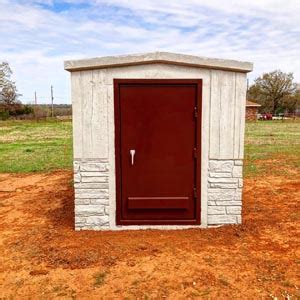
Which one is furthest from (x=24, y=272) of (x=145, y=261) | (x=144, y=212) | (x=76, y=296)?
(x=144, y=212)

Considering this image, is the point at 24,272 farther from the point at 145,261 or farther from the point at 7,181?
the point at 7,181

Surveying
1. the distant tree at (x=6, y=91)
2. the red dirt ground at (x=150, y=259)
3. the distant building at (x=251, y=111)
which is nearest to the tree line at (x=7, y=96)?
the distant tree at (x=6, y=91)

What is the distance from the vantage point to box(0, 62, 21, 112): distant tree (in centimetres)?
3759

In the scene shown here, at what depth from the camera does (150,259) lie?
3.88 m

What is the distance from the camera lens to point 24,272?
11.9ft

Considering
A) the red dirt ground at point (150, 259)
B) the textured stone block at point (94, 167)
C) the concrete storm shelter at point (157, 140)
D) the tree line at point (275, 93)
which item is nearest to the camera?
the red dirt ground at point (150, 259)

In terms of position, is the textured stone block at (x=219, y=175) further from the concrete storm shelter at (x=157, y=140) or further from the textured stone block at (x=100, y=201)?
the textured stone block at (x=100, y=201)

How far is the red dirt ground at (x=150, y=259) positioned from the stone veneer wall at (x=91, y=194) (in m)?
0.17

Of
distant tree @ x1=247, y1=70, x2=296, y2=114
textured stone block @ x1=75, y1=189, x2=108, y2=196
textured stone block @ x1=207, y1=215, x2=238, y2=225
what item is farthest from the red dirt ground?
distant tree @ x1=247, y1=70, x2=296, y2=114

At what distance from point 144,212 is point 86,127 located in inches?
54.6

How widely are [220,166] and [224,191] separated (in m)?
0.35

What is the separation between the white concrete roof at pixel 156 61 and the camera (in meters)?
4.43

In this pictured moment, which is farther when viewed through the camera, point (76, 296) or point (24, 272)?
point (24, 272)

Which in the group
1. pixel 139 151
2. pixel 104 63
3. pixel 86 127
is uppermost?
pixel 104 63
